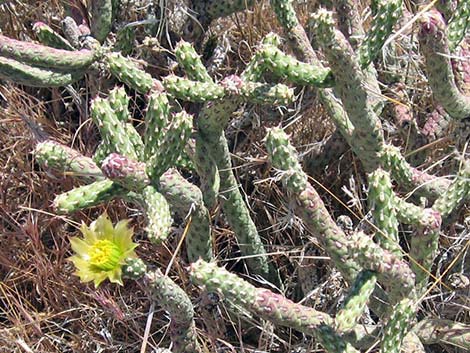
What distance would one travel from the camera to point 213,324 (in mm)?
1986

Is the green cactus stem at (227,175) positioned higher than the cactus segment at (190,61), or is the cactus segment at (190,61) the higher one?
the cactus segment at (190,61)

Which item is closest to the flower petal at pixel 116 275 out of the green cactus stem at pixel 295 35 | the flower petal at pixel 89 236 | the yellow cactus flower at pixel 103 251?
the yellow cactus flower at pixel 103 251

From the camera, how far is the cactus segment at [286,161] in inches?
56.0

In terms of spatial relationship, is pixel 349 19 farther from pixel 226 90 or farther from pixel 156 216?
pixel 156 216

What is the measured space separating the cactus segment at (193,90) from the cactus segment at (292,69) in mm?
122

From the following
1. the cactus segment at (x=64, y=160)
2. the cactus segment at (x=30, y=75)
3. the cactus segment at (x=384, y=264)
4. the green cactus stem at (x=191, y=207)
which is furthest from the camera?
the cactus segment at (x=30, y=75)

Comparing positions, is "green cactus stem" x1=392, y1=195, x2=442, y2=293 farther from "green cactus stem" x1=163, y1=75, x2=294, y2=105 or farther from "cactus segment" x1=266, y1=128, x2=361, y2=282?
"green cactus stem" x1=163, y1=75, x2=294, y2=105

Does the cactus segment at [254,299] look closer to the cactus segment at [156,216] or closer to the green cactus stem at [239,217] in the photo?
the cactus segment at [156,216]

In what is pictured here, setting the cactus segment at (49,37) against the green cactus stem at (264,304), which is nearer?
the green cactus stem at (264,304)

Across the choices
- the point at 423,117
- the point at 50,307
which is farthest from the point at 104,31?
the point at 423,117

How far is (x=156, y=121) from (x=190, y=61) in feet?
0.80

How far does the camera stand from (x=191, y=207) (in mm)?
1685

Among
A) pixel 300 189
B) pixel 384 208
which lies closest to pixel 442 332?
pixel 384 208

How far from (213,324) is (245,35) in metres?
0.94
